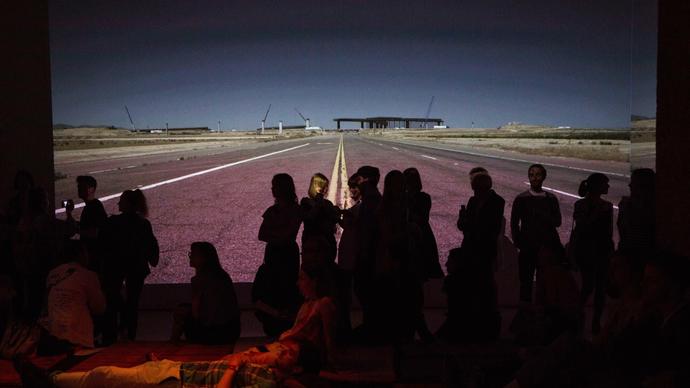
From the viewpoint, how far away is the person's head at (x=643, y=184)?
648 cm

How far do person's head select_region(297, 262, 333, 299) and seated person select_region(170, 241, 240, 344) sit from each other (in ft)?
3.01


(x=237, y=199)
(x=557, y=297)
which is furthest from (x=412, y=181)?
(x=237, y=199)

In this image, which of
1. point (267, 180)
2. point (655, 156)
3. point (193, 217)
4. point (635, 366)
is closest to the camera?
point (635, 366)

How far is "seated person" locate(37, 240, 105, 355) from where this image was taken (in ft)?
17.2

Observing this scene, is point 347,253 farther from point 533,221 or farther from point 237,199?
point 237,199

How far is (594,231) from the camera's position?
6629mm

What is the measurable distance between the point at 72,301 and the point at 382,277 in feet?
9.12

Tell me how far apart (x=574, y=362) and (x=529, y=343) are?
98cm

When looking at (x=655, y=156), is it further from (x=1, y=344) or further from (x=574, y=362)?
(x=1, y=344)

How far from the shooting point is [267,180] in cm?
2369

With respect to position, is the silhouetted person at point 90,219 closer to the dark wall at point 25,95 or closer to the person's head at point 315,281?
the dark wall at point 25,95

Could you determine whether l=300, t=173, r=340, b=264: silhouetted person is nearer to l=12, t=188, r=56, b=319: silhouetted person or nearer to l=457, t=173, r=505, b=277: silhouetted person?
l=457, t=173, r=505, b=277: silhouetted person

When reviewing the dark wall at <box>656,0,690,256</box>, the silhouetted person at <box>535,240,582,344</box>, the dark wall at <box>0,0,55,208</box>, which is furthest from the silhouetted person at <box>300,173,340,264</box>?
the dark wall at <box>0,0,55,208</box>

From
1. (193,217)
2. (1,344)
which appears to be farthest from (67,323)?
(193,217)
